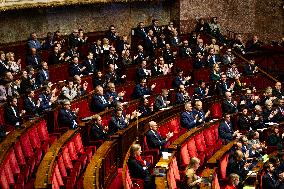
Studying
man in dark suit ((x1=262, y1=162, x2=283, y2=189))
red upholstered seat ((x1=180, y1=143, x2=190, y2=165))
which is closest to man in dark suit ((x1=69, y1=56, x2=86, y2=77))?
red upholstered seat ((x1=180, y1=143, x2=190, y2=165))

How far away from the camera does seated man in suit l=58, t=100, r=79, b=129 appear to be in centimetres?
509

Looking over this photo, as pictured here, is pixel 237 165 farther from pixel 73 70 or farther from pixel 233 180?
pixel 73 70

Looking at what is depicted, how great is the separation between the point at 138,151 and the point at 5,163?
931mm

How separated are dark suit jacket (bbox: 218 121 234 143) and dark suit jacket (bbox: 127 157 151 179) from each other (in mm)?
1499

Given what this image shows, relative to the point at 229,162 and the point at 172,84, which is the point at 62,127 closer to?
the point at 229,162

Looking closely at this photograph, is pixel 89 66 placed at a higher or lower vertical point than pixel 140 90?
higher

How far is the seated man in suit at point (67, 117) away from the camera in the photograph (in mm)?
5086

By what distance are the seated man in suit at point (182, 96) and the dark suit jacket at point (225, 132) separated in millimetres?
855

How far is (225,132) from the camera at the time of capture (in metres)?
5.53

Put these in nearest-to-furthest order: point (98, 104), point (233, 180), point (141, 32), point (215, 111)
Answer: point (233, 180) → point (98, 104) → point (215, 111) → point (141, 32)

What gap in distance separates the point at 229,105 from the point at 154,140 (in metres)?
1.67

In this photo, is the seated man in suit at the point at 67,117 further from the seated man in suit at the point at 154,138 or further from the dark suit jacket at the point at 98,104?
the seated man in suit at the point at 154,138

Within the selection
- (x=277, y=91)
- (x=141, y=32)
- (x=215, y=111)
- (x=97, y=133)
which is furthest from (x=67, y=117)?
(x=277, y=91)

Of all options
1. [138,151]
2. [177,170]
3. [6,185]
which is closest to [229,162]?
[177,170]
